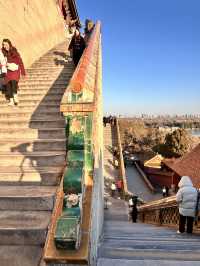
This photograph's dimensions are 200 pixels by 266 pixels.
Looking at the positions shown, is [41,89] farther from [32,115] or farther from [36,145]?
[36,145]

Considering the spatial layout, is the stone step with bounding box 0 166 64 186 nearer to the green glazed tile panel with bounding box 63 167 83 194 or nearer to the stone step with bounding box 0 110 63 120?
the green glazed tile panel with bounding box 63 167 83 194

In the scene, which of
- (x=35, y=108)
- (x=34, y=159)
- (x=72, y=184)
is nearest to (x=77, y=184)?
(x=72, y=184)

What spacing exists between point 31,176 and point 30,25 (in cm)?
862

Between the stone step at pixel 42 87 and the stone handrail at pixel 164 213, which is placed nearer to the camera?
the stone handrail at pixel 164 213

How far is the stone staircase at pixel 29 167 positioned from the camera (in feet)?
10.0

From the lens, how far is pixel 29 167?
172 inches

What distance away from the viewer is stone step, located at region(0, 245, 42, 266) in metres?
2.78

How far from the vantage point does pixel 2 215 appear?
3.40m

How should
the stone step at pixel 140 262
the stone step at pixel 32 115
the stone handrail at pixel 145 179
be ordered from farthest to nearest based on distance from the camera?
the stone handrail at pixel 145 179 → the stone step at pixel 32 115 → the stone step at pixel 140 262

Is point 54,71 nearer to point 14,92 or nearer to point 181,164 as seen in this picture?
point 14,92

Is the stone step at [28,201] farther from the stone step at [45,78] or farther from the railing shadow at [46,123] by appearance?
the stone step at [45,78]

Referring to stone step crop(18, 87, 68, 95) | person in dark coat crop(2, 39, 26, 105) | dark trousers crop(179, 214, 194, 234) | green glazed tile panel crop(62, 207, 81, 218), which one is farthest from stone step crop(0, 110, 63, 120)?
green glazed tile panel crop(62, 207, 81, 218)

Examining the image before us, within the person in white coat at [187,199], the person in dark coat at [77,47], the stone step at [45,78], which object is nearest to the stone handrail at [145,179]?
the person in dark coat at [77,47]

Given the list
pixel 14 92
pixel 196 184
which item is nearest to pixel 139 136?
pixel 196 184
